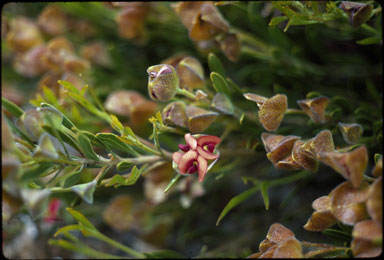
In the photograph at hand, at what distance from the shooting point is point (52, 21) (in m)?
0.87

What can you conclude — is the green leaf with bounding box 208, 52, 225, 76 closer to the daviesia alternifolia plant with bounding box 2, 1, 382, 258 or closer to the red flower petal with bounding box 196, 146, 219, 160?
the daviesia alternifolia plant with bounding box 2, 1, 382, 258

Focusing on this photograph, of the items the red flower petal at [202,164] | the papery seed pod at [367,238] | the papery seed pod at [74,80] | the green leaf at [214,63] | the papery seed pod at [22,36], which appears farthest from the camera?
the papery seed pod at [22,36]

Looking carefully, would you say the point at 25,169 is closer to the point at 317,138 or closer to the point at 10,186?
the point at 10,186

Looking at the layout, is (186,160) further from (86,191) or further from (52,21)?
(52,21)

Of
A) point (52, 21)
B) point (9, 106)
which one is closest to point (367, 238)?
point (9, 106)

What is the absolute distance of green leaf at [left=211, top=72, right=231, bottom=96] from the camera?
52 centimetres

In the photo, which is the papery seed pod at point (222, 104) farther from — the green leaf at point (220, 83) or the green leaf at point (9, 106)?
the green leaf at point (9, 106)

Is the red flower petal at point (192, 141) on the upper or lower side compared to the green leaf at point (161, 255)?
upper

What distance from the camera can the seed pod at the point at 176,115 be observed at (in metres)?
0.50

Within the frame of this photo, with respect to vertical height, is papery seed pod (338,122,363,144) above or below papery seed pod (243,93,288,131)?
below

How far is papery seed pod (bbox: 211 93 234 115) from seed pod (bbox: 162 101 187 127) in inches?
1.9

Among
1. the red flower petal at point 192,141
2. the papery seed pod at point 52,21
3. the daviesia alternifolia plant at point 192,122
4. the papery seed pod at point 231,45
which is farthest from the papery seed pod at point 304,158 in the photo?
the papery seed pod at point 52,21

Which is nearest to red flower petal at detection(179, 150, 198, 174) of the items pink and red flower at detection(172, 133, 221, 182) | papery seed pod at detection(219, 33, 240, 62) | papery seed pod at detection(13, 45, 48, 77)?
pink and red flower at detection(172, 133, 221, 182)

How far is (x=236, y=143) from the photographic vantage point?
24.3 inches
